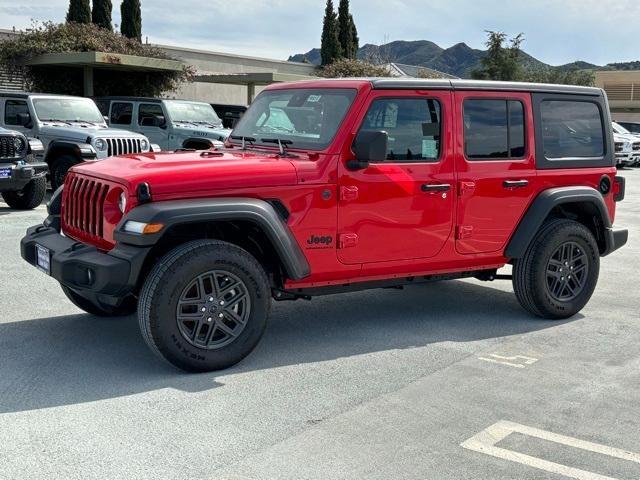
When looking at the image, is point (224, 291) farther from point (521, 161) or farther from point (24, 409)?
point (521, 161)

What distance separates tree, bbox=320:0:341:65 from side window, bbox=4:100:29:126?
94.7ft

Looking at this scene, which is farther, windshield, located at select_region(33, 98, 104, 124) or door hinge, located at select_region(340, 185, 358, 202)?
windshield, located at select_region(33, 98, 104, 124)

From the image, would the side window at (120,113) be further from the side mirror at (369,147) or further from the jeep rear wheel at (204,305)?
the jeep rear wheel at (204,305)

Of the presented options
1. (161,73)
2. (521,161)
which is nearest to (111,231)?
(521,161)

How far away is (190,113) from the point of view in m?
17.1

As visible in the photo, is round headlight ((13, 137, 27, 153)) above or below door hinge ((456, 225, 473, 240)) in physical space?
above

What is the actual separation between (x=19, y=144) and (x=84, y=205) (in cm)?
679

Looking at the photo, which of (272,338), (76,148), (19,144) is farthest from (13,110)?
(272,338)

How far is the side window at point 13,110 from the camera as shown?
1368cm

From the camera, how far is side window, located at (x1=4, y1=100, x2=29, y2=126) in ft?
44.9

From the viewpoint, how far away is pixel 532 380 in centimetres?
485

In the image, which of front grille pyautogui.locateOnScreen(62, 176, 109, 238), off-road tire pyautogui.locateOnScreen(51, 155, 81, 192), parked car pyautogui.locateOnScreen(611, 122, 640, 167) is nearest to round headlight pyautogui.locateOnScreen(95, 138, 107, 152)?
off-road tire pyautogui.locateOnScreen(51, 155, 81, 192)

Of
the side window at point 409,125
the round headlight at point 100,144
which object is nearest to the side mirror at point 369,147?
the side window at point 409,125

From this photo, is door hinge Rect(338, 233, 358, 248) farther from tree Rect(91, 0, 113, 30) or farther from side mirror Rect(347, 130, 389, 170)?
tree Rect(91, 0, 113, 30)
